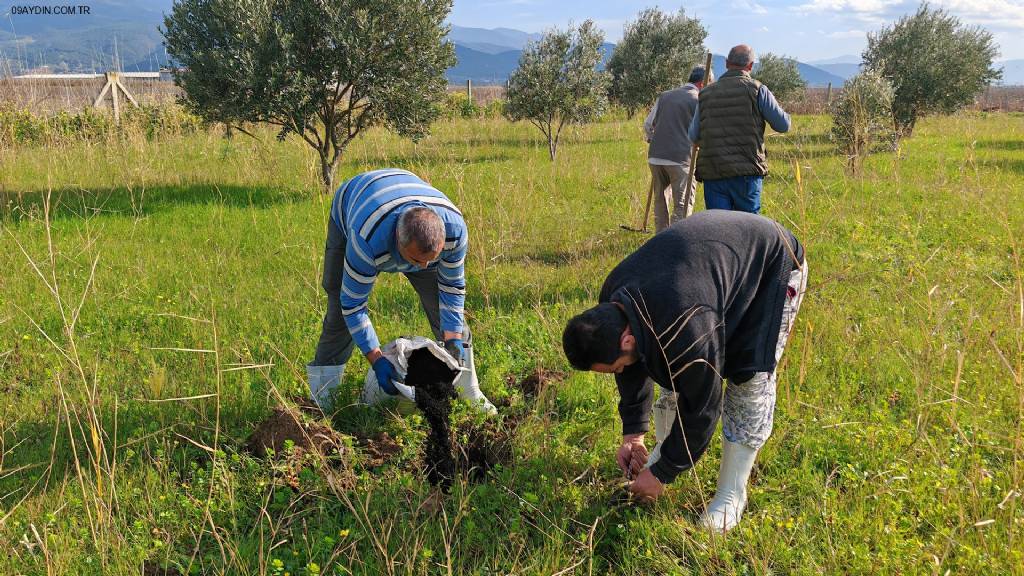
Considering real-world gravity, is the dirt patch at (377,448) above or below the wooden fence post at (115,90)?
below

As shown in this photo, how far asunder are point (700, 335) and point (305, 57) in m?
8.49

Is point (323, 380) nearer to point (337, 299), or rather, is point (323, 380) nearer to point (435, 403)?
point (337, 299)

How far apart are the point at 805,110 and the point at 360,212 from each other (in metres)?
35.2

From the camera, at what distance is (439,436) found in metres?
3.13

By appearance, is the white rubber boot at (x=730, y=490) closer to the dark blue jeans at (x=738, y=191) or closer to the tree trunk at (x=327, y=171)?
the dark blue jeans at (x=738, y=191)

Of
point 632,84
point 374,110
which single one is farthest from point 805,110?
point 374,110

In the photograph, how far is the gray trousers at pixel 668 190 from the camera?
679 centimetres

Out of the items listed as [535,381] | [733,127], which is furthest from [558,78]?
[535,381]

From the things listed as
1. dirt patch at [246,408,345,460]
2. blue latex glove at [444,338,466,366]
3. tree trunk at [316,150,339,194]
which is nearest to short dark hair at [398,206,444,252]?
blue latex glove at [444,338,466,366]

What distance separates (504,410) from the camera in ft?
12.2

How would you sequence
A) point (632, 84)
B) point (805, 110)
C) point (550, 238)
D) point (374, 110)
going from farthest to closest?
1. point (805, 110)
2. point (632, 84)
3. point (374, 110)
4. point (550, 238)

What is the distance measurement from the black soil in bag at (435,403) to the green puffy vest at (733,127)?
3.68 metres

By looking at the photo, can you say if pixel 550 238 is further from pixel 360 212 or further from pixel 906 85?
pixel 906 85

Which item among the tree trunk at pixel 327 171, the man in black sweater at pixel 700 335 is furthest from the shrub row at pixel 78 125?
the man in black sweater at pixel 700 335
